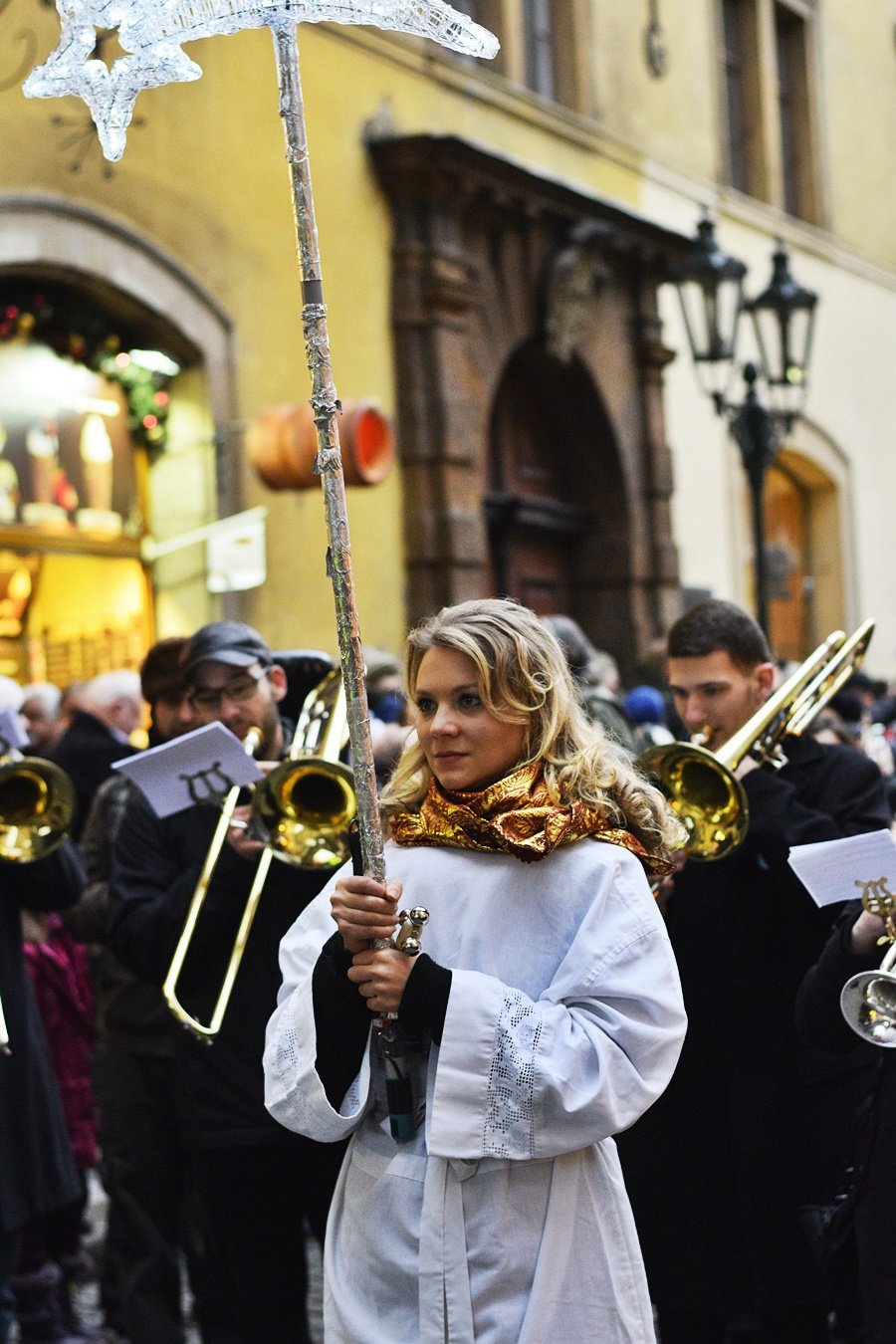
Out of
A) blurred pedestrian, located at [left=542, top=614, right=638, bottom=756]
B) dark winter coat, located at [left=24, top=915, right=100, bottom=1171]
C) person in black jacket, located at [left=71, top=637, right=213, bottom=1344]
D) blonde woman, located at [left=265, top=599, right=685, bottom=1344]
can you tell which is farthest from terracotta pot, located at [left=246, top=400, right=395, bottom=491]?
blonde woman, located at [left=265, top=599, right=685, bottom=1344]

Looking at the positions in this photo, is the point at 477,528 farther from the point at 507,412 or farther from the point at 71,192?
the point at 71,192

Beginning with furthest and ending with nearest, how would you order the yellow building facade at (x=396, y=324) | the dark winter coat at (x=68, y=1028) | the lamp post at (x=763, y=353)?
the yellow building facade at (x=396, y=324) < the lamp post at (x=763, y=353) < the dark winter coat at (x=68, y=1028)

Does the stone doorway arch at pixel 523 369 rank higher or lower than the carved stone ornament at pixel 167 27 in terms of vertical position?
higher

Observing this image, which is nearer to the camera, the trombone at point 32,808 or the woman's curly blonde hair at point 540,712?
the woman's curly blonde hair at point 540,712

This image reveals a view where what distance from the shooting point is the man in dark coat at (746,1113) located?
14.2 ft

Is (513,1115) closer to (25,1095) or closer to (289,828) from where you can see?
(289,828)

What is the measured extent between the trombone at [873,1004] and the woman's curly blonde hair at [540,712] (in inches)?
22.3

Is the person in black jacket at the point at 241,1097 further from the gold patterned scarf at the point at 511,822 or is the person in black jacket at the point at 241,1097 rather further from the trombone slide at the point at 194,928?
the gold patterned scarf at the point at 511,822

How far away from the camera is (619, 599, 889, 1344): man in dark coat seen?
432 centimetres

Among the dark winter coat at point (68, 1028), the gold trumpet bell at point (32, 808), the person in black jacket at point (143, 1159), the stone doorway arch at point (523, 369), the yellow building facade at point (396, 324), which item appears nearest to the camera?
the gold trumpet bell at point (32, 808)

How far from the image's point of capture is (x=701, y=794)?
175 inches

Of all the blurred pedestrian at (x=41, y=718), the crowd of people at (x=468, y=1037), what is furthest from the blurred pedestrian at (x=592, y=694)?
the blurred pedestrian at (x=41, y=718)

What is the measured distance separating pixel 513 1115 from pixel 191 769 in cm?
188

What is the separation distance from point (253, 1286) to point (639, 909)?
1.99 m
